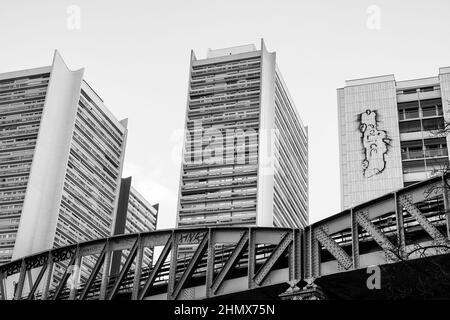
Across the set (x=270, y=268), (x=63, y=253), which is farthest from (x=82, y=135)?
(x=270, y=268)

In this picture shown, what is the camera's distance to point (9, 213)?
103 meters

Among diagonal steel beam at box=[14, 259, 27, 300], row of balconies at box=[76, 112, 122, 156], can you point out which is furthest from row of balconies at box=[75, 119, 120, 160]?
diagonal steel beam at box=[14, 259, 27, 300]

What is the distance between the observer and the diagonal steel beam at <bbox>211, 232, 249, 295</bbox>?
27.9 m

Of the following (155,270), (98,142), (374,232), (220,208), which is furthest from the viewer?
(98,142)

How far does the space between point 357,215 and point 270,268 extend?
4120mm

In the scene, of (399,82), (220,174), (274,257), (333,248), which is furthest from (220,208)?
(333,248)

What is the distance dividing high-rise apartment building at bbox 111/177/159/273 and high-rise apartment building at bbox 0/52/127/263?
831 inches

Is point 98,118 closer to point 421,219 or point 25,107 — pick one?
point 25,107

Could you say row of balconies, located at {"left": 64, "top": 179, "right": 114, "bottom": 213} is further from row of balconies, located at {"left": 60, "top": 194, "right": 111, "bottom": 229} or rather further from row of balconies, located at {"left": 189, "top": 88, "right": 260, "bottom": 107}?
row of balconies, located at {"left": 189, "top": 88, "right": 260, "bottom": 107}

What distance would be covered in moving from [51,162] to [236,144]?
105 ft

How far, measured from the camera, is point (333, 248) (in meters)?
25.7

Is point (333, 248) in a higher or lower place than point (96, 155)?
lower

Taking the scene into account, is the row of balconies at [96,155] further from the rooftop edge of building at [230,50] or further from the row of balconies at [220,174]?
the rooftop edge of building at [230,50]

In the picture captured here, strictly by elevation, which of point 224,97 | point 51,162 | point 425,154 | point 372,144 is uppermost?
point 224,97
